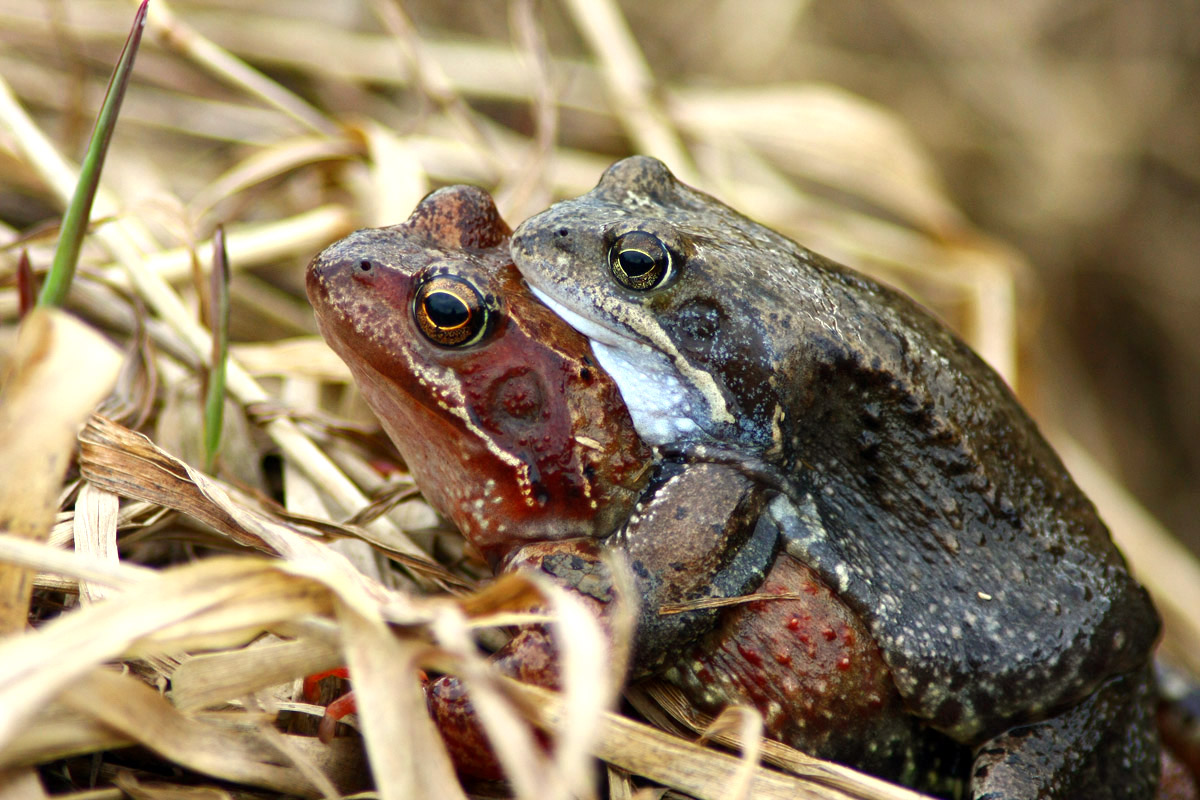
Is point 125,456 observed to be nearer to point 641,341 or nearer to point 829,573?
point 641,341

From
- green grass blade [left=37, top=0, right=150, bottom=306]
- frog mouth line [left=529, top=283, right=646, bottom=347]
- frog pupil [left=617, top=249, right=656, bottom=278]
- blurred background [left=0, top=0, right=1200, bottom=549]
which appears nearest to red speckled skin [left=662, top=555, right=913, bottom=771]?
frog mouth line [left=529, top=283, right=646, bottom=347]

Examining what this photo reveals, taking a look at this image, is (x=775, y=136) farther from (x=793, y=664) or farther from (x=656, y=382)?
(x=793, y=664)

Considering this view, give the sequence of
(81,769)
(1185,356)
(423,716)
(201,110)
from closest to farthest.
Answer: (423,716), (81,769), (201,110), (1185,356)

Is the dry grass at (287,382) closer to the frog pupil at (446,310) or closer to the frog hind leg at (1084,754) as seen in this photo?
the frog hind leg at (1084,754)

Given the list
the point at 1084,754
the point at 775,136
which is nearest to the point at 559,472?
the point at 1084,754

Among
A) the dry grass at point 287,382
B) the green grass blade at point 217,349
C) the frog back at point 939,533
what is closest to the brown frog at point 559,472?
the frog back at point 939,533

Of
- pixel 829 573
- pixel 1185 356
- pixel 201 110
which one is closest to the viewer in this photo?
pixel 829 573

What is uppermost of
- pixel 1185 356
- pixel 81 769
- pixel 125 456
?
pixel 1185 356

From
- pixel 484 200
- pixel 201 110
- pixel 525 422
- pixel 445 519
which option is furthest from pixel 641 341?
pixel 201 110
